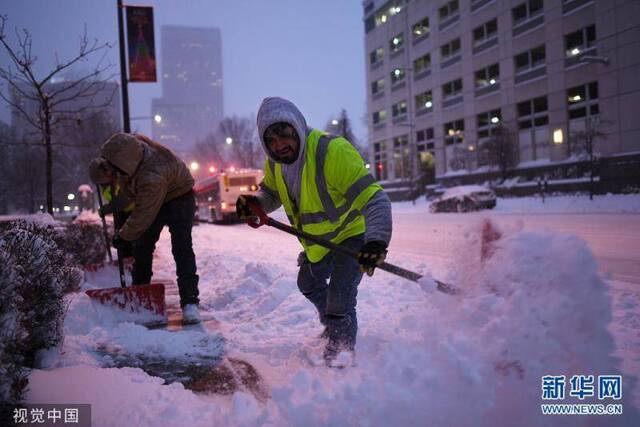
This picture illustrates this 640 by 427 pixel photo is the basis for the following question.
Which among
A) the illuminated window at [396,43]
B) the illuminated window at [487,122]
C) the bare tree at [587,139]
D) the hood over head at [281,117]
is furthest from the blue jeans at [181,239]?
the illuminated window at [396,43]

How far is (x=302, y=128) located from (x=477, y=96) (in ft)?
98.8

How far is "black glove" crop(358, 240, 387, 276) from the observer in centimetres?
251

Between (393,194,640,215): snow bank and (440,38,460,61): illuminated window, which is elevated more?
(440,38,460,61): illuminated window

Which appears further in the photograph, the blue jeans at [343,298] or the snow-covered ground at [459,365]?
the blue jeans at [343,298]

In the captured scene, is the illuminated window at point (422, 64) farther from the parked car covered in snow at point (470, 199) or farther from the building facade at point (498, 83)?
the parked car covered in snow at point (470, 199)

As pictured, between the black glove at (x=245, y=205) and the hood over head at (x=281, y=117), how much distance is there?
50cm

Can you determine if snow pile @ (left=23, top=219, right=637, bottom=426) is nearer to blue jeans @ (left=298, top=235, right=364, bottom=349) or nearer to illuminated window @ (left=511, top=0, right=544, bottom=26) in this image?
blue jeans @ (left=298, top=235, right=364, bottom=349)

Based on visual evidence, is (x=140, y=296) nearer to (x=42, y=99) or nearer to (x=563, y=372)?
(x=563, y=372)

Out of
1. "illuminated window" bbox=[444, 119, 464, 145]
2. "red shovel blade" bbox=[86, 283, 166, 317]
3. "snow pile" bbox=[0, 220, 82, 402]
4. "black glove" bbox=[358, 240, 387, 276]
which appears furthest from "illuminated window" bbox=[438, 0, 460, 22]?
"snow pile" bbox=[0, 220, 82, 402]

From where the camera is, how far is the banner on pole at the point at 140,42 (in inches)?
357

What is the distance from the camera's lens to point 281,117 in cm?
276

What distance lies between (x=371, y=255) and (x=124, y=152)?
8.37 ft

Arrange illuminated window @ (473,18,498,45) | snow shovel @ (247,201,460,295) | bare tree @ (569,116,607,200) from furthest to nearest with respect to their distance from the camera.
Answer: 1. illuminated window @ (473,18,498,45)
2. bare tree @ (569,116,607,200)
3. snow shovel @ (247,201,460,295)

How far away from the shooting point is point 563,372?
209cm
